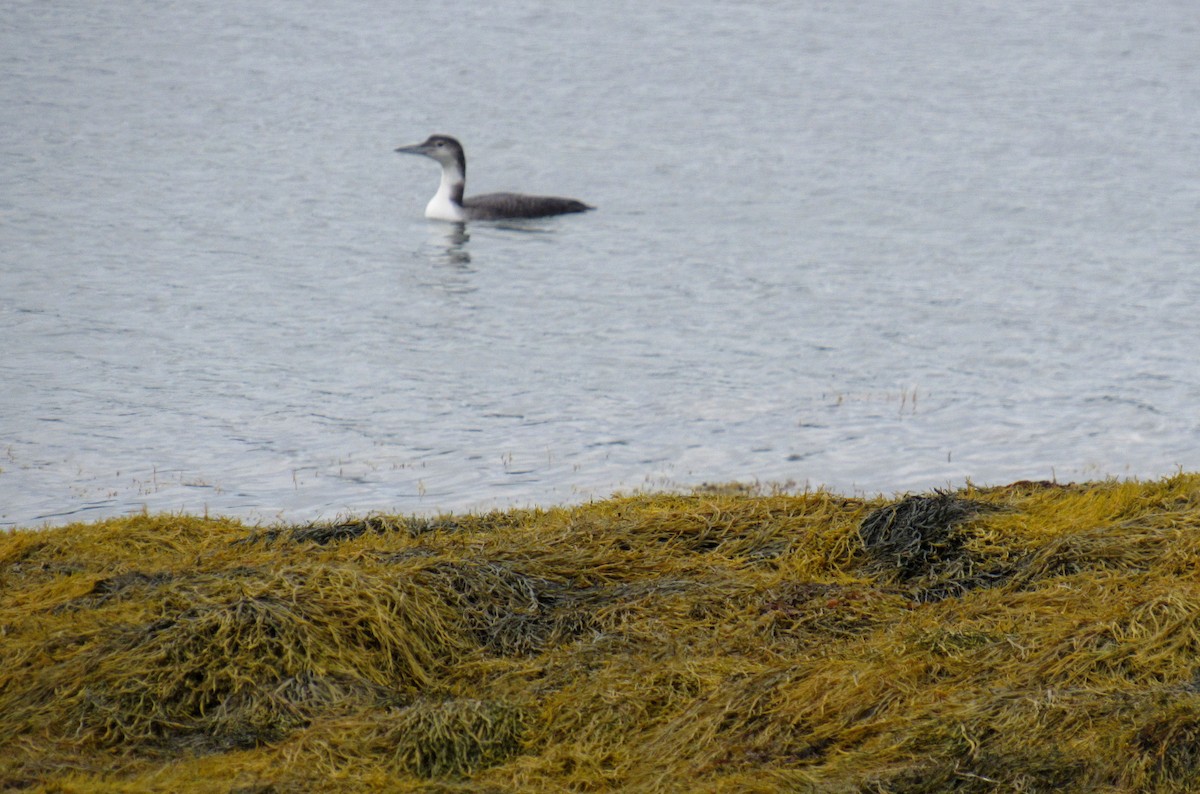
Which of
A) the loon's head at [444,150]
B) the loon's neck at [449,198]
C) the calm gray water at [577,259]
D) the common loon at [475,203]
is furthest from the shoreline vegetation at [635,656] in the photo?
the loon's head at [444,150]

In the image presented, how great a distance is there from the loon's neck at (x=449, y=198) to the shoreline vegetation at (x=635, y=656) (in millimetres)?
11470

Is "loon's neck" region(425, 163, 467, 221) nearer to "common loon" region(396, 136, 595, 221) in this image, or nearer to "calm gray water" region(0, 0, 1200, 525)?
"common loon" region(396, 136, 595, 221)

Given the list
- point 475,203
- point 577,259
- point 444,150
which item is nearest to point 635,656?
point 577,259

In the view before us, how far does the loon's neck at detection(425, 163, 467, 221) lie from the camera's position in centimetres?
1717

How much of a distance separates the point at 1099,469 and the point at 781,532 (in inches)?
119

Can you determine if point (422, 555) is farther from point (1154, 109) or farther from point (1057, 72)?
point (1057, 72)

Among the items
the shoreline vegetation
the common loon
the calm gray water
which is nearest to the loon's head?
the common loon

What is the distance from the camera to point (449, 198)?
1728 cm

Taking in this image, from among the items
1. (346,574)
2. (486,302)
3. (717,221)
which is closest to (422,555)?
(346,574)

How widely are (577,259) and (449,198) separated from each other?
9.89ft

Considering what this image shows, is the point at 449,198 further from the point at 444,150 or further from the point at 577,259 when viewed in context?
the point at 577,259

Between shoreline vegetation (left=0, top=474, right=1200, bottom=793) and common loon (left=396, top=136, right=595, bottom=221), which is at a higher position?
shoreline vegetation (left=0, top=474, right=1200, bottom=793)

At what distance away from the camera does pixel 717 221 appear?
1644 cm

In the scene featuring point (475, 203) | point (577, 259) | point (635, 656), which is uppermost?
point (635, 656)
